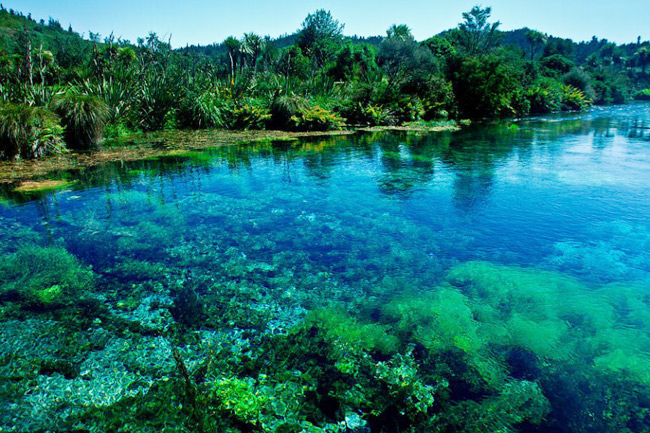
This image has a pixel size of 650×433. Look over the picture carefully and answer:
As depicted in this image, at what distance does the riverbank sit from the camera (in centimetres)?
907

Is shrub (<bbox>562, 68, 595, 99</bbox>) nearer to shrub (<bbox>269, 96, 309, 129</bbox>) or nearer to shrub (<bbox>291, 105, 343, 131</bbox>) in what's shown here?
shrub (<bbox>291, 105, 343, 131</bbox>)

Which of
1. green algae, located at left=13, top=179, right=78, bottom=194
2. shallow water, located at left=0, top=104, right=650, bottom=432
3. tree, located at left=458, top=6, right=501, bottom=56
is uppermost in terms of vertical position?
tree, located at left=458, top=6, right=501, bottom=56

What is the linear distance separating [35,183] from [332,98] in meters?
16.7

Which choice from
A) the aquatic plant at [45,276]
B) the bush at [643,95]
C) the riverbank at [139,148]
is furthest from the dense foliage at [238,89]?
the bush at [643,95]

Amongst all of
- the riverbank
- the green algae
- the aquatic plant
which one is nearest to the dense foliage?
the riverbank

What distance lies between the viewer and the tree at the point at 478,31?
5219cm

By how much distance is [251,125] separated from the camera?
61.2 ft

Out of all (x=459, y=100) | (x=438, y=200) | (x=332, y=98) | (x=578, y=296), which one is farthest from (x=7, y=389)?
(x=459, y=100)

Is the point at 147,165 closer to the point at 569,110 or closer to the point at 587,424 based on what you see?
the point at 587,424

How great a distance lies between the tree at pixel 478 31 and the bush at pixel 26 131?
2112 inches

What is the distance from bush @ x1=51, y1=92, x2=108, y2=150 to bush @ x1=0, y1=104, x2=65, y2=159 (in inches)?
32.5

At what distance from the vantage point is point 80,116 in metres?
11.5

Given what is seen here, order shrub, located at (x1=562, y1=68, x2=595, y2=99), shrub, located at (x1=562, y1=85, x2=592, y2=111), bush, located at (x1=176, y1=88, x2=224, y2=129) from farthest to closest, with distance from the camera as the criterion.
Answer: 1. shrub, located at (x1=562, y1=68, x2=595, y2=99)
2. shrub, located at (x1=562, y1=85, x2=592, y2=111)
3. bush, located at (x1=176, y1=88, x2=224, y2=129)

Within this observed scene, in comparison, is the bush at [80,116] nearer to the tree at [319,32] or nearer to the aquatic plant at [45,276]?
the aquatic plant at [45,276]
